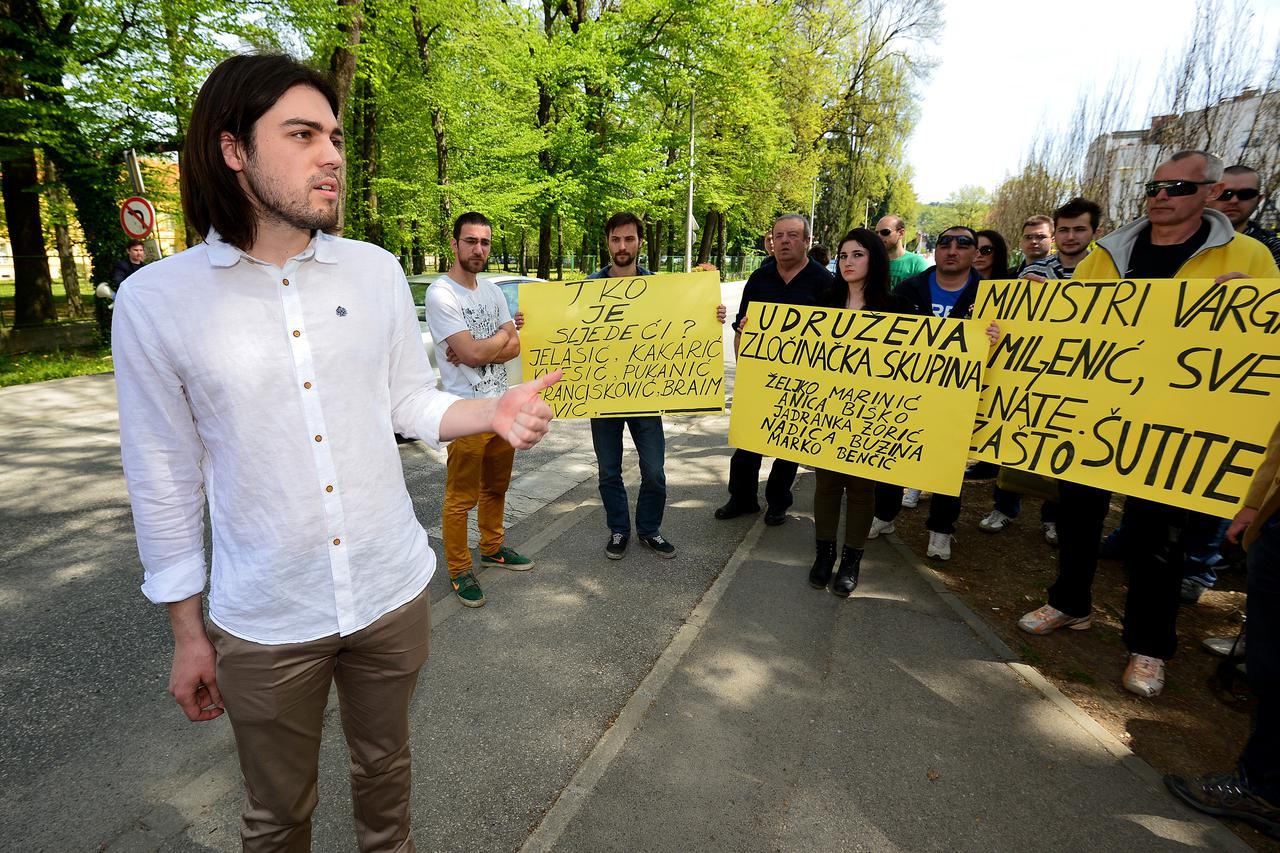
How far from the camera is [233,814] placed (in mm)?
2260

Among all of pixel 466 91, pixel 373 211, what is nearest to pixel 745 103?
pixel 466 91

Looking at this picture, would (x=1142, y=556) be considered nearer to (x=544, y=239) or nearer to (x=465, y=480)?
(x=465, y=480)

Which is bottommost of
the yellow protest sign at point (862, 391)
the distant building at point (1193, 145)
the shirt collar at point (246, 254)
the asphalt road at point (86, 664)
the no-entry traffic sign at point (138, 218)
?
the asphalt road at point (86, 664)

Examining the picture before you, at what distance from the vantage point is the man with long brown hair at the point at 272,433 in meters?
1.40

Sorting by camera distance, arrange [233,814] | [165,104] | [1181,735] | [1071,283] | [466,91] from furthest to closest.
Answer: [466,91]
[165,104]
[1071,283]
[1181,735]
[233,814]

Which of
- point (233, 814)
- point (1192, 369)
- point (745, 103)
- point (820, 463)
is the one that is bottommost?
point (233, 814)

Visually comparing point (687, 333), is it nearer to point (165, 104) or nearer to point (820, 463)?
point (820, 463)

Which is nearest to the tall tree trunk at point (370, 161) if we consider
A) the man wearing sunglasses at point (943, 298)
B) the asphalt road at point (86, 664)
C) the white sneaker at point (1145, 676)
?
the asphalt road at point (86, 664)

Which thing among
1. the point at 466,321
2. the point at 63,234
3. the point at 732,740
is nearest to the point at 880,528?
the point at 732,740

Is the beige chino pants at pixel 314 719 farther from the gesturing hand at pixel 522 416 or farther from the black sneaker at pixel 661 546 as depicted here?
the black sneaker at pixel 661 546

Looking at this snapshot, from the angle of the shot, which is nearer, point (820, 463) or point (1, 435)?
point (820, 463)

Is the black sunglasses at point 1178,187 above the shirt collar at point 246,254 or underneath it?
above

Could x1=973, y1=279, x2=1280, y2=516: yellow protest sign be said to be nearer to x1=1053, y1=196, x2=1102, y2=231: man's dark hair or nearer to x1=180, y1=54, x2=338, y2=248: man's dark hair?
x1=1053, y1=196, x2=1102, y2=231: man's dark hair

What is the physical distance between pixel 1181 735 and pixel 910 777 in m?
1.38
